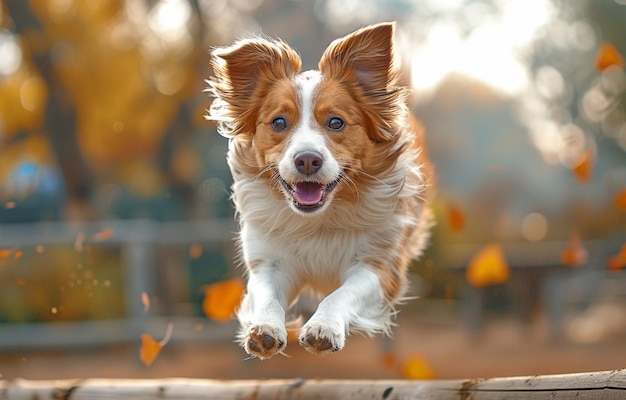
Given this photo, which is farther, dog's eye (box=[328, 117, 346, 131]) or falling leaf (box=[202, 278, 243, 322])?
falling leaf (box=[202, 278, 243, 322])

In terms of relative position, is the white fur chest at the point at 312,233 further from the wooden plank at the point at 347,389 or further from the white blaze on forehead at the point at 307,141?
the wooden plank at the point at 347,389

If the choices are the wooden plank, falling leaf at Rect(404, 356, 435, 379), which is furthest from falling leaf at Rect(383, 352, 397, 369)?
the wooden plank

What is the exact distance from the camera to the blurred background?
460 inches

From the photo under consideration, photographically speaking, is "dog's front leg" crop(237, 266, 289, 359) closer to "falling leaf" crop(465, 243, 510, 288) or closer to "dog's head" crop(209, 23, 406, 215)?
"dog's head" crop(209, 23, 406, 215)

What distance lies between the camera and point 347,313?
146 inches

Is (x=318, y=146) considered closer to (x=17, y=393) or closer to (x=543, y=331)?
(x=17, y=393)

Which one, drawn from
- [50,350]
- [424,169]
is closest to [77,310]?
[50,350]

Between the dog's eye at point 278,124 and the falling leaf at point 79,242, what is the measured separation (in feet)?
25.5

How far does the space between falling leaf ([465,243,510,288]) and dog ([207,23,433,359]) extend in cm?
1033

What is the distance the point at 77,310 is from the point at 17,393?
300 inches

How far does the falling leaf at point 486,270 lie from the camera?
14.6m

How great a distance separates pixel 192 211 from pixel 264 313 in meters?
11.7

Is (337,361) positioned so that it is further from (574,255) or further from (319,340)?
(319,340)

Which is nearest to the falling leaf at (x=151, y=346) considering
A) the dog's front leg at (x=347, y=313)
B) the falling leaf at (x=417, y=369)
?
the dog's front leg at (x=347, y=313)
